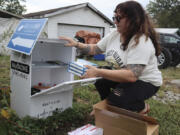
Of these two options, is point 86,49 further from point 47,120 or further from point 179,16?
point 179,16

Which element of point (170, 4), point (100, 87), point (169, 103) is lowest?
point (169, 103)

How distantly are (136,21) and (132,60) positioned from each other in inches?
14.4

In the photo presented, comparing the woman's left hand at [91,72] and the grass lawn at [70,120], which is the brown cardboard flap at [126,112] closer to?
the woman's left hand at [91,72]

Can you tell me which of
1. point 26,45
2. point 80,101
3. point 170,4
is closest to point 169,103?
point 80,101

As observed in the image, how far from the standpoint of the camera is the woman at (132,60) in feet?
5.57

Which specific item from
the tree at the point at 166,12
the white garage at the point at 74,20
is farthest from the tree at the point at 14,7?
the tree at the point at 166,12

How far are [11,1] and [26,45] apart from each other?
2290 cm

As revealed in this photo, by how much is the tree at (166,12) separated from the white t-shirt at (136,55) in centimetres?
2977

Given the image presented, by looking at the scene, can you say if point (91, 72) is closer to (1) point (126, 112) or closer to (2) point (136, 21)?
(1) point (126, 112)

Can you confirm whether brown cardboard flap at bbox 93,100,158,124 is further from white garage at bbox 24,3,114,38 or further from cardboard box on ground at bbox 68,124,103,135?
white garage at bbox 24,3,114,38

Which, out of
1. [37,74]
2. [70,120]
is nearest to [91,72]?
[70,120]

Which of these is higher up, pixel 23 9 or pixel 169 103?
pixel 23 9

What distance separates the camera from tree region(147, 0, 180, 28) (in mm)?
30859

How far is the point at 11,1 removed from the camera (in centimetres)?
2211
